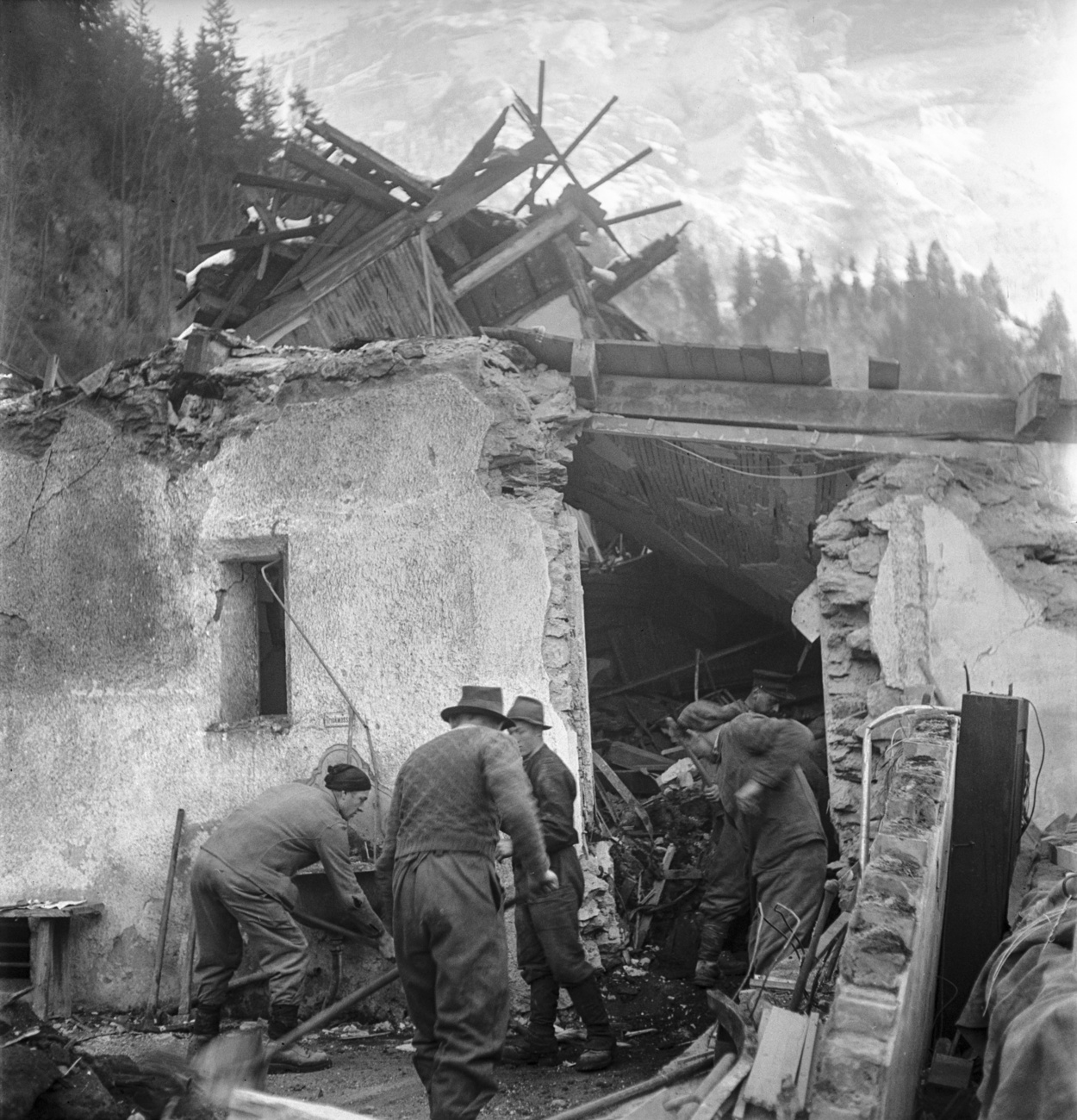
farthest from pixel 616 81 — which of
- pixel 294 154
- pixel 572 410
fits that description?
pixel 572 410

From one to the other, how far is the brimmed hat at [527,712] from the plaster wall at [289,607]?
0.56 m

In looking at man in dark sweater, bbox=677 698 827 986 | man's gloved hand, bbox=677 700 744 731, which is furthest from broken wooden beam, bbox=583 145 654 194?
man in dark sweater, bbox=677 698 827 986

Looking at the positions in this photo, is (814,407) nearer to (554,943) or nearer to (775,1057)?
(554,943)

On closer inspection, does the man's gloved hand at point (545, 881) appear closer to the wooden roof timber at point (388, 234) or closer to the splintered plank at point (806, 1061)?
the splintered plank at point (806, 1061)

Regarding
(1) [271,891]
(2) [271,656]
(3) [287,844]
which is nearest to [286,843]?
(3) [287,844]

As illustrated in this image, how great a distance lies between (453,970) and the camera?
4.32 meters

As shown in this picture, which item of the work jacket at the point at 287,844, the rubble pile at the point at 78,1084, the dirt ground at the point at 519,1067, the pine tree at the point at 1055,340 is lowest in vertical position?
the dirt ground at the point at 519,1067

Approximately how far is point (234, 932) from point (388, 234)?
8239mm

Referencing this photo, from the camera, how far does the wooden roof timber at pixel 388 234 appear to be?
39.7ft

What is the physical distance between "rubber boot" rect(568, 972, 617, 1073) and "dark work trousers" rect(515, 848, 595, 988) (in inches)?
2.4

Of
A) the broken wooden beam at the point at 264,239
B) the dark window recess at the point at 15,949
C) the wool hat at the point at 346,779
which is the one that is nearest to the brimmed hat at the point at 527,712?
the wool hat at the point at 346,779

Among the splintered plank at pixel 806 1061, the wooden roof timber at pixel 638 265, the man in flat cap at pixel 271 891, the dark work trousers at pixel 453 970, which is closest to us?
the splintered plank at pixel 806 1061

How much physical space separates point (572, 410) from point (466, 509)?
3.07 ft

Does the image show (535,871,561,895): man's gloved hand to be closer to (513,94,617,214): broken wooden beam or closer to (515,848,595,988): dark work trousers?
(515,848,595,988): dark work trousers
